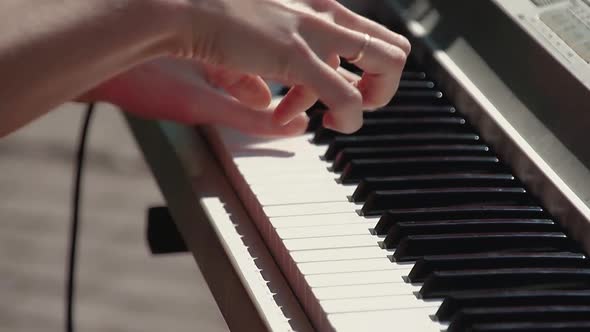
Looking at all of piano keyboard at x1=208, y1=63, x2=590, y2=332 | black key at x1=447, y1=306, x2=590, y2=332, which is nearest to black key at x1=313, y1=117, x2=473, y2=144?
piano keyboard at x1=208, y1=63, x2=590, y2=332

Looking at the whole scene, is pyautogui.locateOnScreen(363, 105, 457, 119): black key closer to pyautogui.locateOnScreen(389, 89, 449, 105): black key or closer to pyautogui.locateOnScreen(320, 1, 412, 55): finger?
pyautogui.locateOnScreen(389, 89, 449, 105): black key

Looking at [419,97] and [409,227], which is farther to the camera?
[419,97]

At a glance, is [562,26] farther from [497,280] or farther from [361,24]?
[497,280]

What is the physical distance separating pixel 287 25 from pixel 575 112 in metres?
0.36

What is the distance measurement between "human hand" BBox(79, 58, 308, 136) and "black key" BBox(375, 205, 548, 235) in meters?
0.26

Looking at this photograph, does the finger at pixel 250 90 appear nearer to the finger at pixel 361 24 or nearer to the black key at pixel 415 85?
the finger at pixel 361 24

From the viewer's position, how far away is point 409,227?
1257 mm

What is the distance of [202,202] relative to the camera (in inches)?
56.2

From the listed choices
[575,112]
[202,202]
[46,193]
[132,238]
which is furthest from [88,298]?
[575,112]

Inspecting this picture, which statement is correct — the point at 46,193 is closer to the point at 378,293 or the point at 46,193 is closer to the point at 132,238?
the point at 132,238

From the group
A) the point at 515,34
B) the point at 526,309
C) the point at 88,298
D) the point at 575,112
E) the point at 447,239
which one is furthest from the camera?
the point at 88,298

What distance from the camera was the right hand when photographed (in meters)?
1.21

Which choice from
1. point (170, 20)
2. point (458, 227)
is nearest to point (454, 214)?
point (458, 227)

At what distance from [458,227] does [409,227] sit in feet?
0.17
